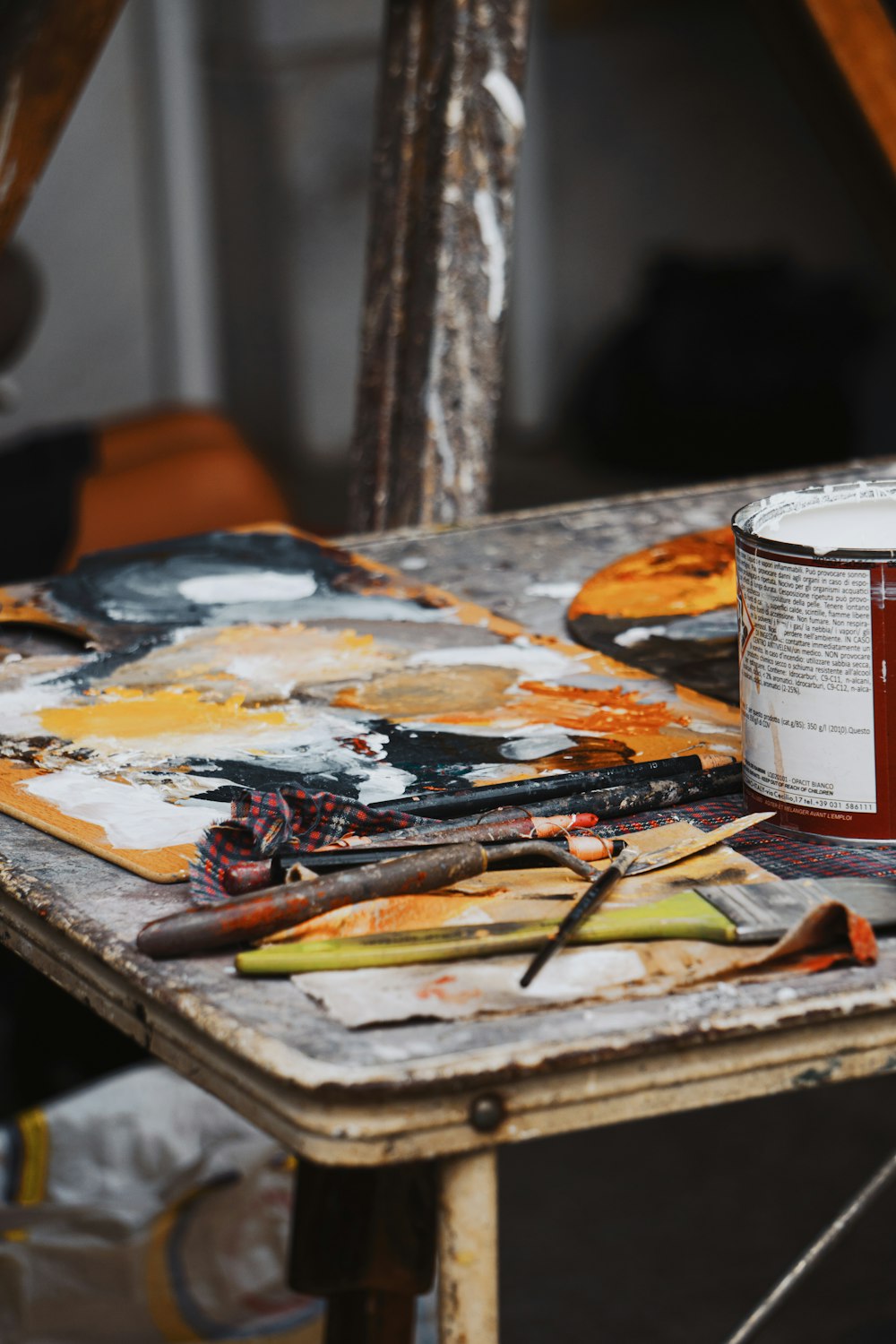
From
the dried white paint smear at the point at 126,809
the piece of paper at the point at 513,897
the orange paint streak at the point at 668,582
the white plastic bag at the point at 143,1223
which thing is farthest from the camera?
the white plastic bag at the point at 143,1223

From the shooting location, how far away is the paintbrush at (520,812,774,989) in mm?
606

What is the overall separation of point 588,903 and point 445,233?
1146 millimetres

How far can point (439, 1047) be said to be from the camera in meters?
0.56

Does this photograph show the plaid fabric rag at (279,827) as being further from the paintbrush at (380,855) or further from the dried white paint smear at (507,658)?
the dried white paint smear at (507,658)

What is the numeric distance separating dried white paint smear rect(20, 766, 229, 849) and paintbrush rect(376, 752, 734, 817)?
0.29 feet

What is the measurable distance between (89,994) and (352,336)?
573cm

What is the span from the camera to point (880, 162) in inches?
71.1

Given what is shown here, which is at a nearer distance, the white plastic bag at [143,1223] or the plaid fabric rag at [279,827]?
the plaid fabric rag at [279,827]

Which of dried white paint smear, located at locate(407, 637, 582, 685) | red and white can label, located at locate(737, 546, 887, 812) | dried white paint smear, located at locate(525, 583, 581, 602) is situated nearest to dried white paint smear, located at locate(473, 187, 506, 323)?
dried white paint smear, located at locate(525, 583, 581, 602)

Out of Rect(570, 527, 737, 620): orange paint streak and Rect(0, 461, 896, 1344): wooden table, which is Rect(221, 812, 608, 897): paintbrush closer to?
Rect(0, 461, 896, 1344): wooden table

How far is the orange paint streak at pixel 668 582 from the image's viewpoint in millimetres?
1131

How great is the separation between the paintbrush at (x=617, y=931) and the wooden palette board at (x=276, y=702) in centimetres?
12

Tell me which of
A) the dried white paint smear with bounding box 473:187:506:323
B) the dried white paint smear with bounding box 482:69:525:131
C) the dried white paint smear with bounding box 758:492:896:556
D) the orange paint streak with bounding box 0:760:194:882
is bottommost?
the orange paint streak with bounding box 0:760:194:882

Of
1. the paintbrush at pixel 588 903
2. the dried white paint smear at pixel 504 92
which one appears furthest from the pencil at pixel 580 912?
the dried white paint smear at pixel 504 92
